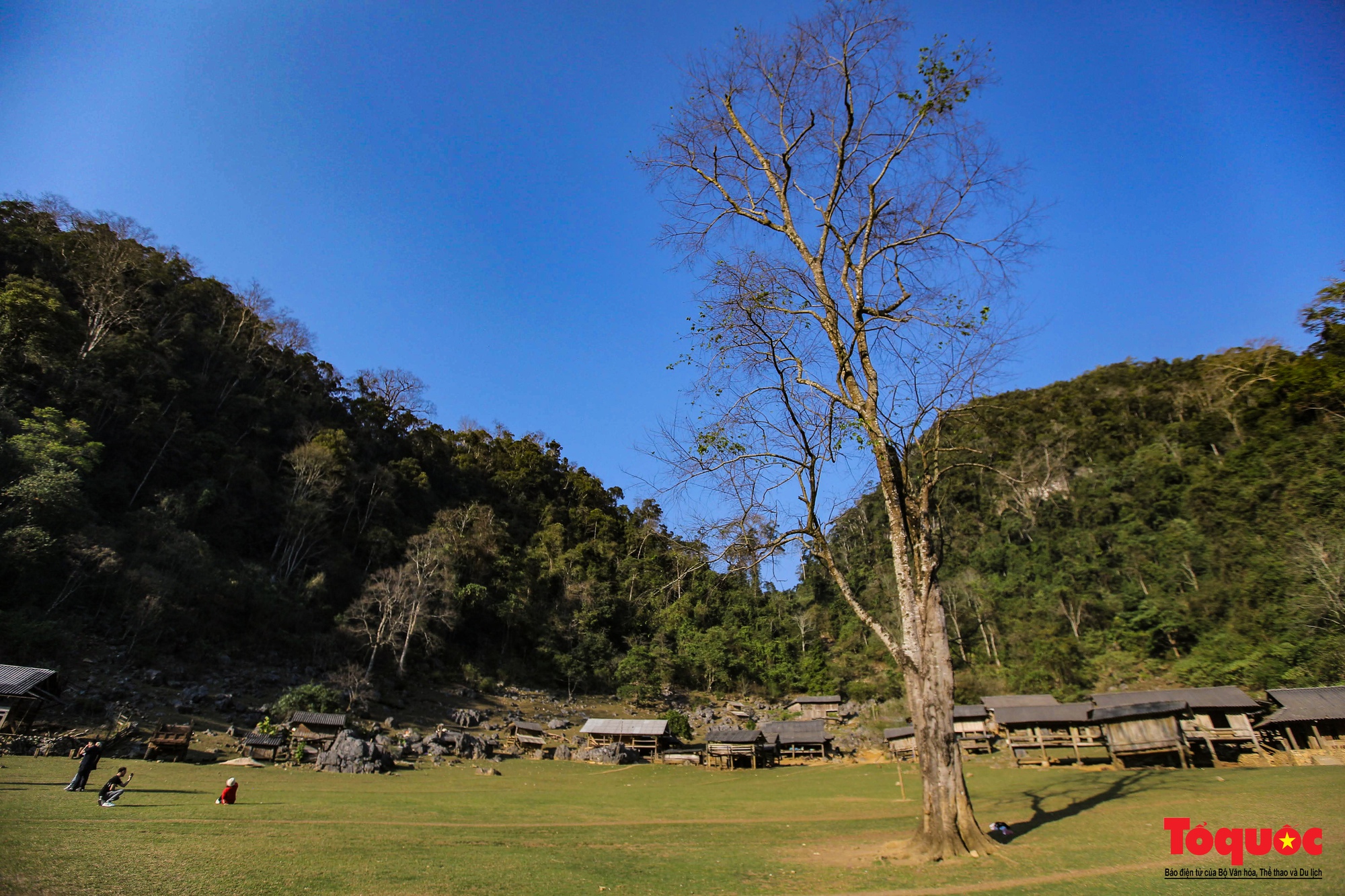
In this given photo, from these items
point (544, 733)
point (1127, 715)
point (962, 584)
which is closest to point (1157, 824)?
point (1127, 715)

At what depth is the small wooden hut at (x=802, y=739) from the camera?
3575cm

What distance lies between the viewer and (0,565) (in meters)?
24.5

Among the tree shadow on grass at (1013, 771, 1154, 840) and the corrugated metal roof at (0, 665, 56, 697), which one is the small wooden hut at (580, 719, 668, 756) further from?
the corrugated metal roof at (0, 665, 56, 697)

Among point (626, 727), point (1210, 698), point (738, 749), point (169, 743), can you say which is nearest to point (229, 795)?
point (169, 743)

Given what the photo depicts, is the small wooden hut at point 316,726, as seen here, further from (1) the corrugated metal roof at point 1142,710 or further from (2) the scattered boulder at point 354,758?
(1) the corrugated metal roof at point 1142,710

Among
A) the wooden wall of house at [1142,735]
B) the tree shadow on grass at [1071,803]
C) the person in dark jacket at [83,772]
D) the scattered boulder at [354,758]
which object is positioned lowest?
the scattered boulder at [354,758]

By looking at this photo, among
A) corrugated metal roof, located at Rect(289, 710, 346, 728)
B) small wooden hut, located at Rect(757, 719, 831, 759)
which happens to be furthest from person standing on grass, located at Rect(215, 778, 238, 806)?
small wooden hut, located at Rect(757, 719, 831, 759)

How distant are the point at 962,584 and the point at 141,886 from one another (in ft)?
208

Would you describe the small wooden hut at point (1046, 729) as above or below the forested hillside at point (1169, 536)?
below

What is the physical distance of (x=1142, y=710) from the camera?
82.4 feet

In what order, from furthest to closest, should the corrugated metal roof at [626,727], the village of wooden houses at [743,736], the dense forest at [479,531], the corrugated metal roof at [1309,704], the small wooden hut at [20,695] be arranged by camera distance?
the corrugated metal roof at [626,727] → the dense forest at [479,531] → the corrugated metal roof at [1309,704] → the village of wooden houses at [743,736] → the small wooden hut at [20,695]

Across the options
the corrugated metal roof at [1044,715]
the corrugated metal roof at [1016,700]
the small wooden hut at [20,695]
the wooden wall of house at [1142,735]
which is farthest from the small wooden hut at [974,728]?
the small wooden hut at [20,695]

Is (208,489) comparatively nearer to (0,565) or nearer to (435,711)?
(0,565)

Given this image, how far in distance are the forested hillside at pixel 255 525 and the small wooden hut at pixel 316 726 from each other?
866cm
